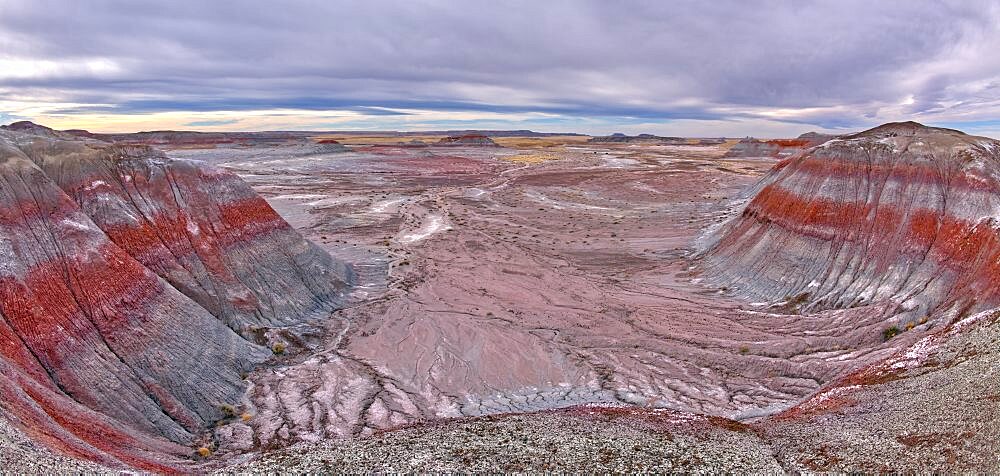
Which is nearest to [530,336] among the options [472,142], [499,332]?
[499,332]

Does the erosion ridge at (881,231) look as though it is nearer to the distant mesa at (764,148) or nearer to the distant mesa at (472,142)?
the distant mesa at (764,148)

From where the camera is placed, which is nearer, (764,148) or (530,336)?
(530,336)

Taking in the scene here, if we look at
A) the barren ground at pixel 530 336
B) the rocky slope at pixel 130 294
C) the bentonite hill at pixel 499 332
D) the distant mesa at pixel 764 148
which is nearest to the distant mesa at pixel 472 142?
the distant mesa at pixel 764 148

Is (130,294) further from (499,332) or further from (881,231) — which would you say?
Answer: (881,231)

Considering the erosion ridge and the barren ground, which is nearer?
the barren ground

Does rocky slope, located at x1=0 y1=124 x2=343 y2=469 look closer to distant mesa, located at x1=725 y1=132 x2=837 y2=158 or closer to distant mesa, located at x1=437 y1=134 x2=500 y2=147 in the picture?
distant mesa, located at x1=725 y1=132 x2=837 y2=158

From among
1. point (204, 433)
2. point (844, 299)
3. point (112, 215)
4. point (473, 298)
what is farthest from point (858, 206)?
point (112, 215)

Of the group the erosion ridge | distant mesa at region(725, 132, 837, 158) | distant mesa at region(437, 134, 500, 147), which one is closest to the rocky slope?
the erosion ridge

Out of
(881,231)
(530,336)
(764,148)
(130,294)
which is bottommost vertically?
(530,336)
